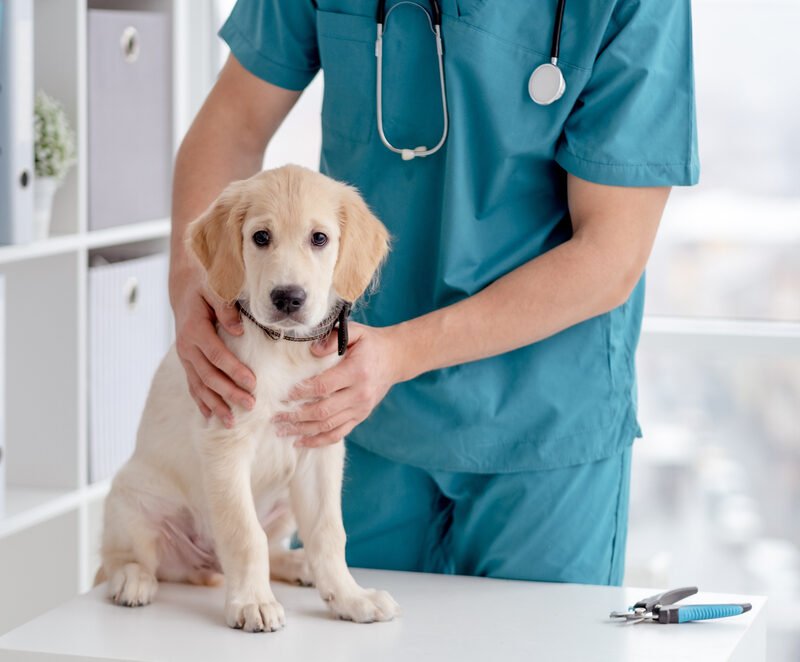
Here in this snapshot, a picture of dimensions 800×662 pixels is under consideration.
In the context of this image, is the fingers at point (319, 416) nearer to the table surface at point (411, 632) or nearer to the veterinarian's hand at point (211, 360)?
the veterinarian's hand at point (211, 360)

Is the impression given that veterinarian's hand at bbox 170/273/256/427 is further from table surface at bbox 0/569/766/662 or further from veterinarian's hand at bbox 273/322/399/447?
table surface at bbox 0/569/766/662

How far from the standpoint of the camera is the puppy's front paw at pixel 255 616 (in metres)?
1.16

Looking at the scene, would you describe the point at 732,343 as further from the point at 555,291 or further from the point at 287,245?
the point at 287,245

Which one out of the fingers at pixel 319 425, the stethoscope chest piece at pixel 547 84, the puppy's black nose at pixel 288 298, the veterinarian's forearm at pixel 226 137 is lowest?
the fingers at pixel 319 425

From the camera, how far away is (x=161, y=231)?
2.56m

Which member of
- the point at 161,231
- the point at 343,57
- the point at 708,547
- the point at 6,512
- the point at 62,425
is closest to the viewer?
the point at 343,57

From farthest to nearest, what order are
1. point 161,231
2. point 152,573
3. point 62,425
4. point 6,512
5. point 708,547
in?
point 708,547
point 161,231
point 62,425
point 6,512
point 152,573

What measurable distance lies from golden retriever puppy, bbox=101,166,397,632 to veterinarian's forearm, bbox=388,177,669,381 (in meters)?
0.11

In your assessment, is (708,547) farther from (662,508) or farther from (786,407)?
(786,407)

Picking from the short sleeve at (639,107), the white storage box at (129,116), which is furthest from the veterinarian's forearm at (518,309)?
the white storage box at (129,116)

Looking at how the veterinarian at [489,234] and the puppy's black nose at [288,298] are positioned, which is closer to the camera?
the puppy's black nose at [288,298]

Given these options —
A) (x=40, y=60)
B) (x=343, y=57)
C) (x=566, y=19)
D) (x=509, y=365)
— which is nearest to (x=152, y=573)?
(x=509, y=365)

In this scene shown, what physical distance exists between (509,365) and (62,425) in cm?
117

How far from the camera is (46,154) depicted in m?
2.13
